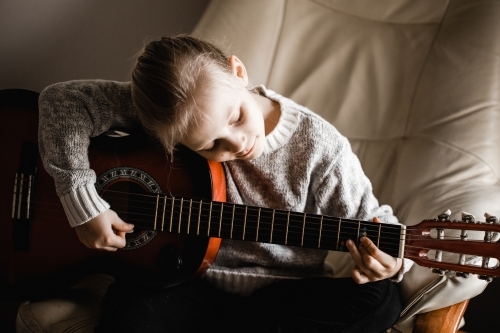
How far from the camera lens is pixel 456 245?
0.81m

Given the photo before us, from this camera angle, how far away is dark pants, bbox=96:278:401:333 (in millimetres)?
935

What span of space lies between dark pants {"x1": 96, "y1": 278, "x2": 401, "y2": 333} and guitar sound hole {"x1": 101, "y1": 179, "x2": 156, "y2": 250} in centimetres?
12

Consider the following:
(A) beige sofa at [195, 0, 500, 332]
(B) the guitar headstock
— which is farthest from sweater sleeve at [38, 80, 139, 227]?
(B) the guitar headstock

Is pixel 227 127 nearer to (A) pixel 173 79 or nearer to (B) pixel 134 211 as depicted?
(A) pixel 173 79

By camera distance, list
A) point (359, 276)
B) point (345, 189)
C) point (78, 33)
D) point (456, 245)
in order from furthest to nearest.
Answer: point (78, 33), point (345, 189), point (359, 276), point (456, 245)

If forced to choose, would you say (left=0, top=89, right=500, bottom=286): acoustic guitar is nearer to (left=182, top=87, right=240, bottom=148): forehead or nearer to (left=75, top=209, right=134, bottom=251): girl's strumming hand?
(left=75, top=209, right=134, bottom=251): girl's strumming hand

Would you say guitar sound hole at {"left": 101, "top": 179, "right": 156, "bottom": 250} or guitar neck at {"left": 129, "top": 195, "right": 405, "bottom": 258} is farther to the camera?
guitar sound hole at {"left": 101, "top": 179, "right": 156, "bottom": 250}

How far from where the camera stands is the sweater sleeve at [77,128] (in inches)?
37.4

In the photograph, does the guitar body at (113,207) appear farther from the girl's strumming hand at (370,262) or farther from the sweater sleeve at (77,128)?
the girl's strumming hand at (370,262)

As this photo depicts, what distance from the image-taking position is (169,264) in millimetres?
1019

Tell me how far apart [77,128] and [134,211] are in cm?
20

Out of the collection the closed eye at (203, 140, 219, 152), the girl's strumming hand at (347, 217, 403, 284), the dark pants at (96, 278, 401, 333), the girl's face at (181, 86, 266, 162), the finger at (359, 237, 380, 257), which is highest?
the girl's face at (181, 86, 266, 162)

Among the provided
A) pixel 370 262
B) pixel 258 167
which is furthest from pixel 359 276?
pixel 258 167

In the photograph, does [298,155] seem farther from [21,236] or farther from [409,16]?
[21,236]
